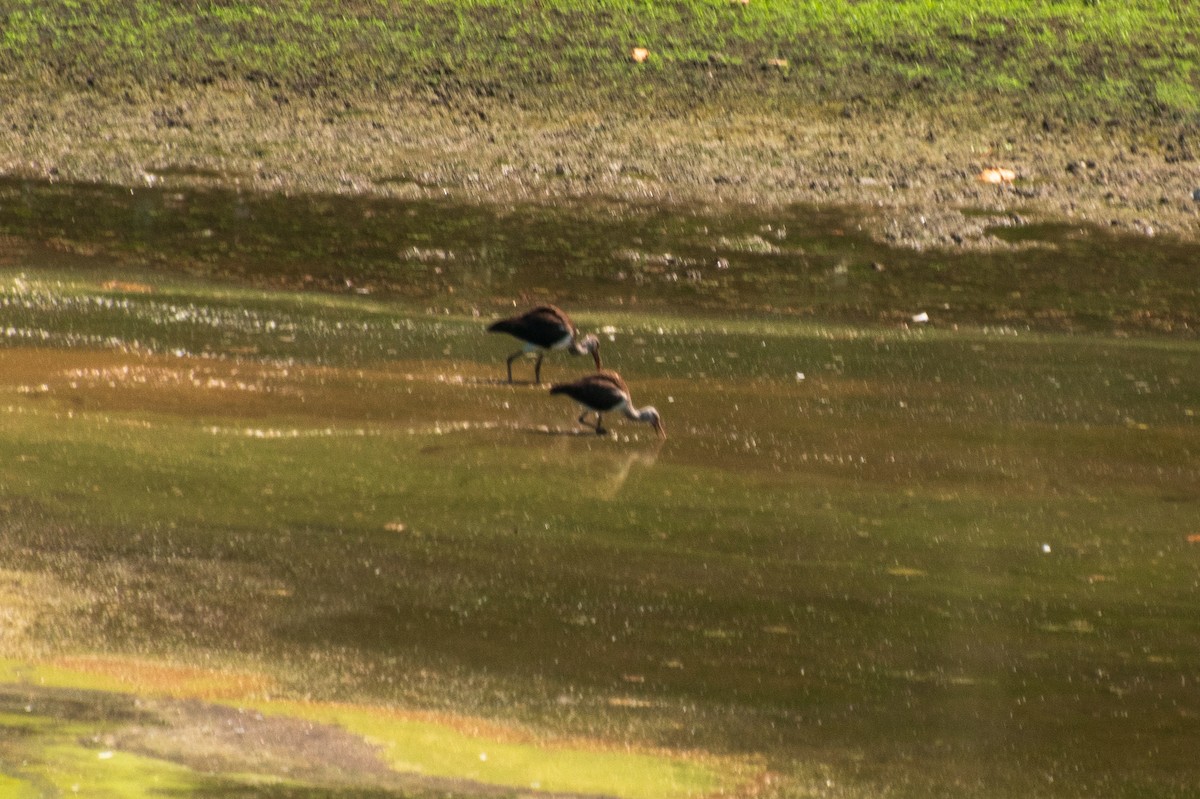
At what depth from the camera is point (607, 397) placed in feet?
25.6

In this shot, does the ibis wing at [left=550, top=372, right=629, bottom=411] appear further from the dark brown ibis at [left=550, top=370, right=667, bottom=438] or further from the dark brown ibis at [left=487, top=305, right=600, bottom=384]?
the dark brown ibis at [left=487, top=305, right=600, bottom=384]

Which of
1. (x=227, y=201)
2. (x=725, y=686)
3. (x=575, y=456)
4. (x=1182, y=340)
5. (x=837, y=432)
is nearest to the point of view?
(x=725, y=686)

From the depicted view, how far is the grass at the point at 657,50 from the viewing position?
14.4 meters

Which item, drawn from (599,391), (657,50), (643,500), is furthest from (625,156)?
(643,500)

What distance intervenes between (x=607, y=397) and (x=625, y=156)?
5.80 m

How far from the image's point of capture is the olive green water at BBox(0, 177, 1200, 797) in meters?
5.12

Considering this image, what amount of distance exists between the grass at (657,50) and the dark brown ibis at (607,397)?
6.59 m

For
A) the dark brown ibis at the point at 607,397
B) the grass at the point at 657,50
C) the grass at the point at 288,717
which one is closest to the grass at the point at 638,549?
the grass at the point at 288,717

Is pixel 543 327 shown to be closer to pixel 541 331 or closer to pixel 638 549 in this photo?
pixel 541 331

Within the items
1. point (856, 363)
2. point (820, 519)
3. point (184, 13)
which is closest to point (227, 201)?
point (184, 13)

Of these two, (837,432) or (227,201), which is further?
(227,201)

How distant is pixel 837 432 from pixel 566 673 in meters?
3.05

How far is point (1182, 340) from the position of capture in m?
10.6

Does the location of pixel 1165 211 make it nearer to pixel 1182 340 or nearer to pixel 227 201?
pixel 1182 340
